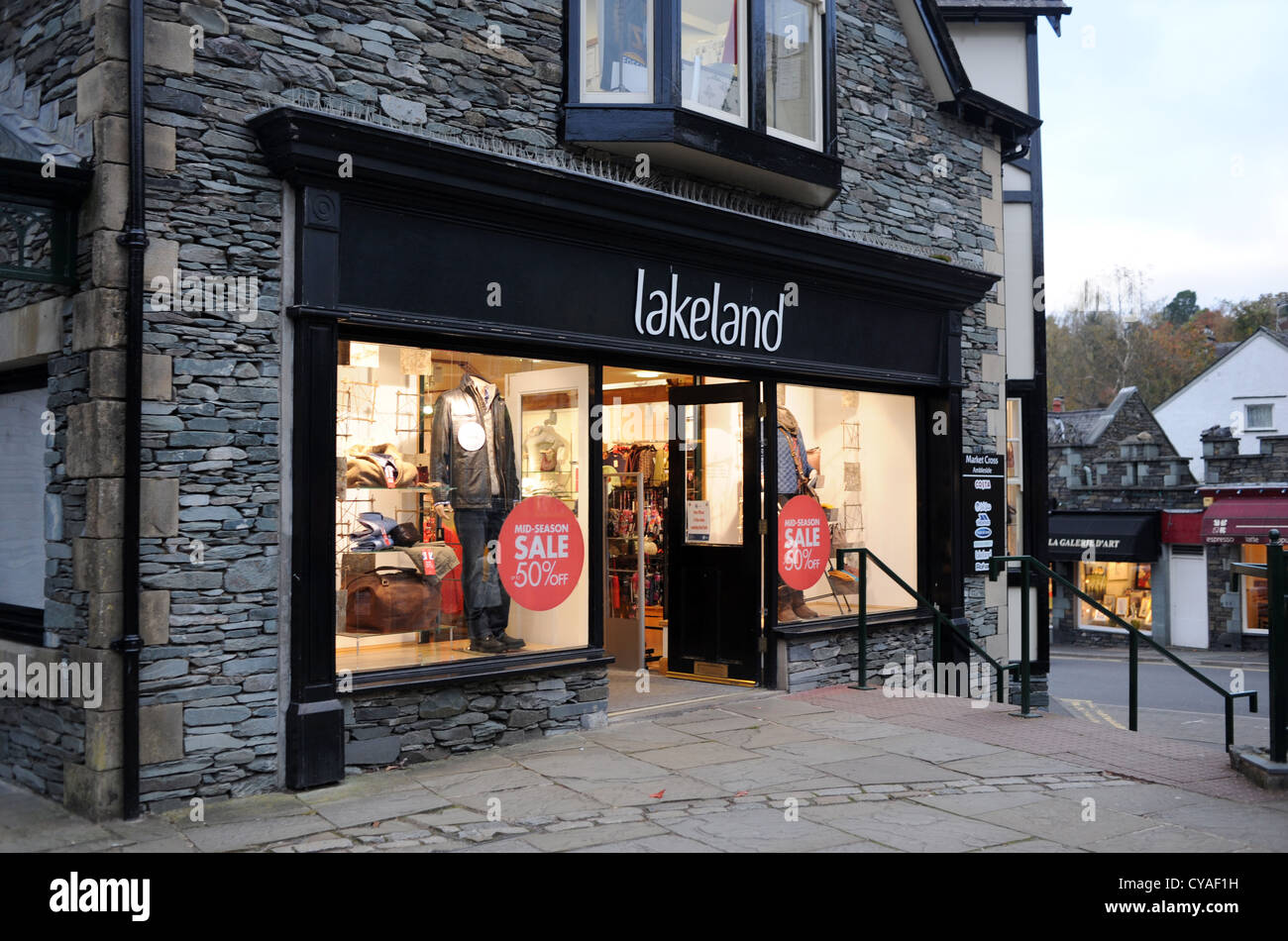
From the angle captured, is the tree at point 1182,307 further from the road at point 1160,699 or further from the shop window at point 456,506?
the shop window at point 456,506

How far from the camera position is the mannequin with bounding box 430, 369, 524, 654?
7691 millimetres

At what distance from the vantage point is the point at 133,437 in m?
6.02

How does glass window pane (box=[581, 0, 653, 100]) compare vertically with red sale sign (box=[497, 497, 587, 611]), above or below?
above

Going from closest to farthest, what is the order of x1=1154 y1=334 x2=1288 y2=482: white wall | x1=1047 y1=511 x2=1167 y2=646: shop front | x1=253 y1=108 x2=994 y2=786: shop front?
1. x1=253 y1=108 x2=994 y2=786: shop front
2. x1=1047 y1=511 x2=1167 y2=646: shop front
3. x1=1154 y1=334 x2=1288 y2=482: white wall

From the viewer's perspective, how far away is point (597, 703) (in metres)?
8.27

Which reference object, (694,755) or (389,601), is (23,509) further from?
(694,755)

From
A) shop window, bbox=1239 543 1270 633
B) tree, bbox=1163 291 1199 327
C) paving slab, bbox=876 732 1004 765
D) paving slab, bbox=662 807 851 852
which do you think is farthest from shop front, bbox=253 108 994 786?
tree, bbox=1163 291 1199 327

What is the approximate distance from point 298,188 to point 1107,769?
6361 mm

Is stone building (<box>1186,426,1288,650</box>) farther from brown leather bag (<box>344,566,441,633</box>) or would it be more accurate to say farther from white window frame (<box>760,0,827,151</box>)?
brown leather bag (<box>344,566,441,633</box>)

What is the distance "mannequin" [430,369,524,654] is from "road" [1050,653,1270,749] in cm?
841

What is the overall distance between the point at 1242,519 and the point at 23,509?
26.2m

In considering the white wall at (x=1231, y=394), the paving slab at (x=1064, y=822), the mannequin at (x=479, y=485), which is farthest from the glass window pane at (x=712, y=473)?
the white wall at (x=1231, y=394)

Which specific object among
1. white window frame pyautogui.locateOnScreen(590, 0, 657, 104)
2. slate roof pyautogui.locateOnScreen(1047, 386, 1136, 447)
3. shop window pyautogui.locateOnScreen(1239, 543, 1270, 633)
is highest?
white window frame pyautogui.locateOnScreen(590, 0, 657, 104)
